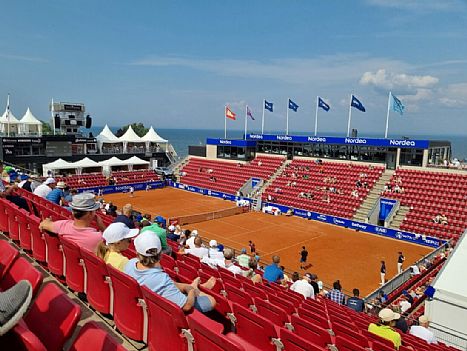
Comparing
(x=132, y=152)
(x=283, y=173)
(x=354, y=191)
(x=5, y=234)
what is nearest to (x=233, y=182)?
(x=283, y=173)

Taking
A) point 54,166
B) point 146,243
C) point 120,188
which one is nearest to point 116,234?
point 146,243

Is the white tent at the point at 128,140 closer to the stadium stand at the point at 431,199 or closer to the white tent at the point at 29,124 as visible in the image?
the white tent at the point at 29,124

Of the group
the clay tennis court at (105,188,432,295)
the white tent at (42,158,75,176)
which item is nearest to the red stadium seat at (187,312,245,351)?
the clay tennis court at (105,188,432,295)

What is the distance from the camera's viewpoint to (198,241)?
11.8 metres

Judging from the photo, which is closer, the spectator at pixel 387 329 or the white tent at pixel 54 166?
the spectator at pixel 387 329

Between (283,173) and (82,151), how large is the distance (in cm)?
3088

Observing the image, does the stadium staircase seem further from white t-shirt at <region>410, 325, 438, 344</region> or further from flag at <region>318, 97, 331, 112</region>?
white t-shirt at <region>410, 325, 438, 344</region>

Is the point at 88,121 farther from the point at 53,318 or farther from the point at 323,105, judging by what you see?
the point at 53,318

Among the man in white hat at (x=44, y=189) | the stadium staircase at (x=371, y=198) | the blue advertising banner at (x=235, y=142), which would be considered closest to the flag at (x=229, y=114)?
the blue advertising banner at (x=235, y=142)

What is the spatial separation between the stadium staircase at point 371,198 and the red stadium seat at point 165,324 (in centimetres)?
3152

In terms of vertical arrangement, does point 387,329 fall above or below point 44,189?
below

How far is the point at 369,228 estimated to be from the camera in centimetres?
3117

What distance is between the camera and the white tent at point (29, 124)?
188ft

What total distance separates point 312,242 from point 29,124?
52.1 meters
